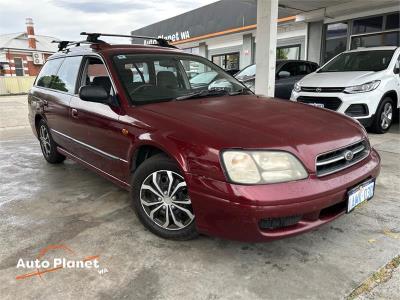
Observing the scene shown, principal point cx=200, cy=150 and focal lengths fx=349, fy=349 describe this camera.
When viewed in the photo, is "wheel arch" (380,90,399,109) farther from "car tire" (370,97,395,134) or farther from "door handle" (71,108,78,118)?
"door handle" (71,108,78,118)

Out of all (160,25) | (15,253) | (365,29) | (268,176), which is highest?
(160,25)

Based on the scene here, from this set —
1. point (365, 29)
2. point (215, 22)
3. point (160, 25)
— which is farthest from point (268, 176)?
point (160, 25)

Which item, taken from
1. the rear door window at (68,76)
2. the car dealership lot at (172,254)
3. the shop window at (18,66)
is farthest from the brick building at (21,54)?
the car dealership lot at (172,254)

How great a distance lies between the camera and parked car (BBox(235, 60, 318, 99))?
9.05 metres

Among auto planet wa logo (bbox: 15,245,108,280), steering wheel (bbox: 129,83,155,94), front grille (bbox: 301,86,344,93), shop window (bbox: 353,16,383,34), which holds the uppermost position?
shop window (bbox: 353,16,383,34)

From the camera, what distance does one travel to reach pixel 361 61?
287 inches

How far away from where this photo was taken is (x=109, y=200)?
3.70 meters

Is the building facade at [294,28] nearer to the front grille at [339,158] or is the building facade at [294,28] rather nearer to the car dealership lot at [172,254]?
the front grille at [339,158]

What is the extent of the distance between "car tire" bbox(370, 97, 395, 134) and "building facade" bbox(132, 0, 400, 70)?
4.43 meters

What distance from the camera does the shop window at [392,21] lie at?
10172 millimetres

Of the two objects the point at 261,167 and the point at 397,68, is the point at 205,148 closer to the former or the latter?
the point at 261,167

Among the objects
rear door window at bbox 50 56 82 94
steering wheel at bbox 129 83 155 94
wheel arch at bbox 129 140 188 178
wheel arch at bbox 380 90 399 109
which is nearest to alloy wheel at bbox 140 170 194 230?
wheel arch at bbox 129 140 188 178

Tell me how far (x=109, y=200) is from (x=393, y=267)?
2649 millimetres

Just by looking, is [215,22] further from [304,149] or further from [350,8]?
[304,149]
